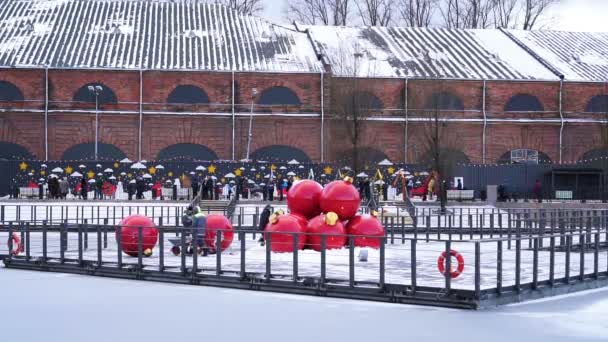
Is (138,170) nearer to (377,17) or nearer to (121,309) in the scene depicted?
(377,17)

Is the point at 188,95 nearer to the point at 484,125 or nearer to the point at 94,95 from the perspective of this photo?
the point at 94,95

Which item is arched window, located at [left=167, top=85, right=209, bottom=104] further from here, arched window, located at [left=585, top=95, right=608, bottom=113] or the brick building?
arched window, located at [left=585, top=95, right=608, bottom=113]

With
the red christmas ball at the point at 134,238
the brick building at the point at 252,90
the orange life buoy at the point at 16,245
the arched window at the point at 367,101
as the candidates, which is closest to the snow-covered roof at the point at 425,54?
the brick building at the point at 252,90

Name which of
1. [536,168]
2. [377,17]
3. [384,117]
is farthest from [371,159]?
[377,17]

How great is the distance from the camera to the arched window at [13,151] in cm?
5362

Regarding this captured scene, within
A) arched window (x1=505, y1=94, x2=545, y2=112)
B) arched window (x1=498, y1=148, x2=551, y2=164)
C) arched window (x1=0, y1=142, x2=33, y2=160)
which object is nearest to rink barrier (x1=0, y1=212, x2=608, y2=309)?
arched window (x1=0, y1=142, x2=33, y2=160)

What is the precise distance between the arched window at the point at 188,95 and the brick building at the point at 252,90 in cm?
8

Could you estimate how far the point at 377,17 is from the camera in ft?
250

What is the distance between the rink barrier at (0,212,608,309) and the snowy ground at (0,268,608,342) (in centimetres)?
35

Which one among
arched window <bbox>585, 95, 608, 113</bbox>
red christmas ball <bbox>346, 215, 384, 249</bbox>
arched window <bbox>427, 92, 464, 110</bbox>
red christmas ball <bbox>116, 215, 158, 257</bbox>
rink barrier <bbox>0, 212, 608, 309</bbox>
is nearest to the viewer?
rink barrier <bbox>0, 212, 608, 309</bbox>

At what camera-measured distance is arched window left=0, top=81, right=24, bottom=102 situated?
5419 centimetres

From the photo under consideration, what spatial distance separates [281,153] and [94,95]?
10.9 meters

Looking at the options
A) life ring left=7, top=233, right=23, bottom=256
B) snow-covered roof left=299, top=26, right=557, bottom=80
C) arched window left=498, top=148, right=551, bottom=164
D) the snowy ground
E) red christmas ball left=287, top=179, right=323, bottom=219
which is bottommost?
the snowy ground

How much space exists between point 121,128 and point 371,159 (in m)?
14.3
